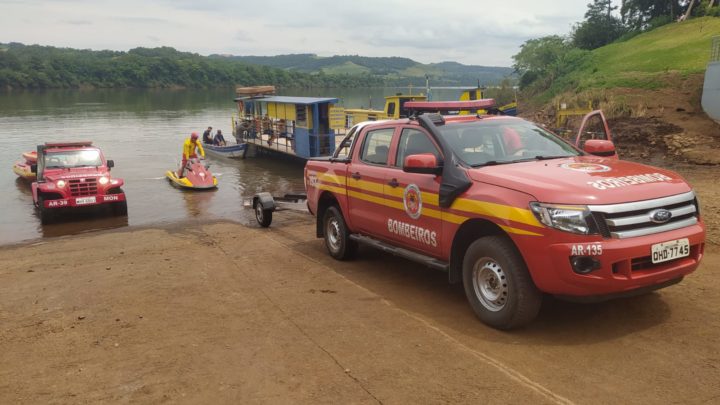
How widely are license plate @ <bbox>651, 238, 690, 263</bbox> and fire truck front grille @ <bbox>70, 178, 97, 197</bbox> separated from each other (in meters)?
13.7

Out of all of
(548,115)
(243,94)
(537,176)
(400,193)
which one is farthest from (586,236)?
(243,94)

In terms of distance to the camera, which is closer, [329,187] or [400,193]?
[400,193]

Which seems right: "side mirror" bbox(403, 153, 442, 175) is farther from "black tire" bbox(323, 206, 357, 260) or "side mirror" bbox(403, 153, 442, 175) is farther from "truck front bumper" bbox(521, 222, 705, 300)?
"black tire" bbox(323, 206, 357, 260)

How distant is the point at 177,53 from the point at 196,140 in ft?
505

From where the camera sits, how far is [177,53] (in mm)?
160000

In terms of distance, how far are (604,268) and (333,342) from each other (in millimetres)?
2259

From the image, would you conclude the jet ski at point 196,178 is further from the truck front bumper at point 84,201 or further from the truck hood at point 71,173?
the truck hood at point 71,173

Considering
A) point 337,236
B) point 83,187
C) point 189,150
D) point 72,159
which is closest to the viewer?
point 337,236

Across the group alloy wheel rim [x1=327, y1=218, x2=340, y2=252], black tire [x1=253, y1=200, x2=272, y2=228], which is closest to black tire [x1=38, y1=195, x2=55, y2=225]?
black tire [x1=253, y1=200, x2=272, y2=228]

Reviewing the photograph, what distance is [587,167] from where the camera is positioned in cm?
511

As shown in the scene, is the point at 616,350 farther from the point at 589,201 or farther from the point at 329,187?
the point at 329,187

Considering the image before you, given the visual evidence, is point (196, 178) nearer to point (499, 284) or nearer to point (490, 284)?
point (490, 284)

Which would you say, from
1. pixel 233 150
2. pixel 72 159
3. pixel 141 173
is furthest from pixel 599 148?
pixel 233 150

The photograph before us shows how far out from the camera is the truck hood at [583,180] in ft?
14.4
